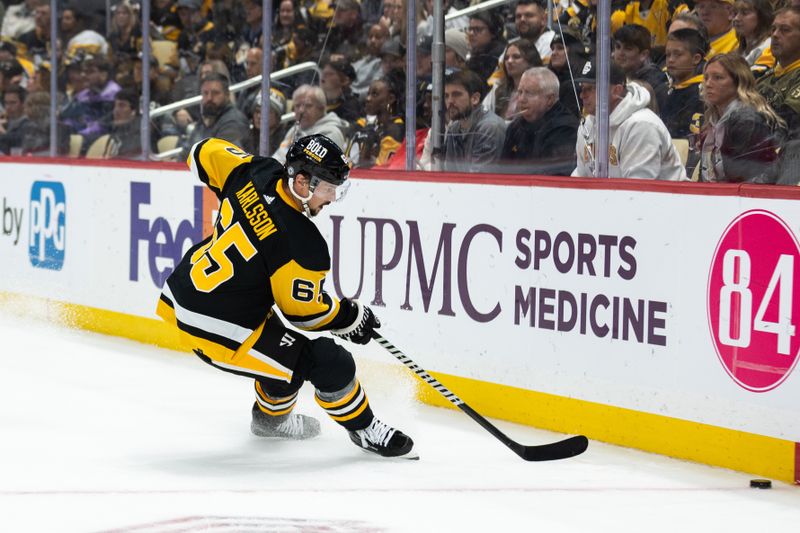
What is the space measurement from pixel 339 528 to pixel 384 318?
230 cm

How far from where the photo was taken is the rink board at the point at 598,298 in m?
4.43

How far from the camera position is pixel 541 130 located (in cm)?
545

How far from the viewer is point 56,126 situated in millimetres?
8344

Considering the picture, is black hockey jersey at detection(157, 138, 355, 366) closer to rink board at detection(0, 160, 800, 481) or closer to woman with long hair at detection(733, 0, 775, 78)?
rink board at detection(0, 160, 800, 481)

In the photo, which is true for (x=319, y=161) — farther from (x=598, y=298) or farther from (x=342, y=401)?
(x=598, y=298)

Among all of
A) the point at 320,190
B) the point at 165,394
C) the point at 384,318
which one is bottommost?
the point at 165,394

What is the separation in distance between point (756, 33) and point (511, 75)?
1262 millimetres

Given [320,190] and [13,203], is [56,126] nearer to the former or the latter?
[13,203]

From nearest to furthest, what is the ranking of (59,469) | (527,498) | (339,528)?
(339,528) → (527,498) → (59,469)

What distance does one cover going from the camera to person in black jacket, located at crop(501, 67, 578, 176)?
5.33 meters

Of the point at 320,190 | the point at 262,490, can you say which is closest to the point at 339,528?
the point at 262,490

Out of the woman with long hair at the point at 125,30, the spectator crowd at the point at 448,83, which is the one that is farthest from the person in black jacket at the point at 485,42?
the woman with long hair at the point at 125,30

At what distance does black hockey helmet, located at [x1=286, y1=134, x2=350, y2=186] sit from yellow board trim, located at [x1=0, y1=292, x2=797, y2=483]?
84 centimetres

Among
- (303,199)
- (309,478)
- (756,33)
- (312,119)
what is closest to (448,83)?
(312,119)
